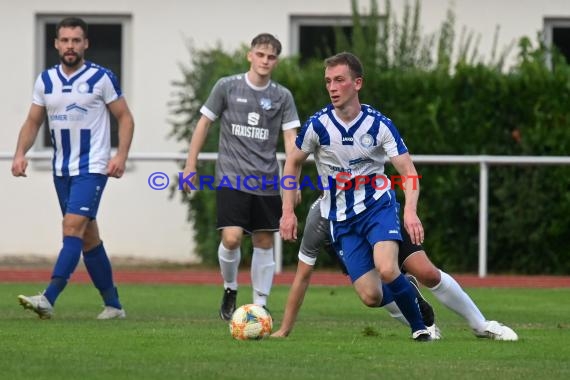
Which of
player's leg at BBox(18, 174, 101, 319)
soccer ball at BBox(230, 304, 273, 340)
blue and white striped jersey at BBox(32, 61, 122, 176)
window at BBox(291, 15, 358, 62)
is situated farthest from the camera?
window at BBox(291, 15, 358, 62)

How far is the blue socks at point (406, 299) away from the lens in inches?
360

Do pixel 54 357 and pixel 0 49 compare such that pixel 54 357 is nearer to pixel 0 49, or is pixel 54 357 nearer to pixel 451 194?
pixel 451 194

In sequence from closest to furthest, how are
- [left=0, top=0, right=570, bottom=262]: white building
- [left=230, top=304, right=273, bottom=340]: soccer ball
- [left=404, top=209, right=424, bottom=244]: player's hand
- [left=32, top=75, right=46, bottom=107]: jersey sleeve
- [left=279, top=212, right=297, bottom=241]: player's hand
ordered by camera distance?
[left=404, top=209, right=424, bottom=244]: player's hand
[left=279, top=212, right=297, bottom=241]: player's hand
[left=230, top=304, right=273, bottom=340]: soccer ball
[left=32, top=75, right=46, bottom=107]: jersey sleeve
[left=0, top=0, right=570, bottom=262]: white building

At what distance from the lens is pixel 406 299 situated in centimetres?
920

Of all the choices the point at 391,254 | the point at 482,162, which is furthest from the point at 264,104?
the point at 482,162

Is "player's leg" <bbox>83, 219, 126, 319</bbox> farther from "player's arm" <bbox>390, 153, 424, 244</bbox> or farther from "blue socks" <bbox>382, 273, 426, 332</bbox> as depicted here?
"player's arm" <bbox>390, 153, 424, 244</bbox>

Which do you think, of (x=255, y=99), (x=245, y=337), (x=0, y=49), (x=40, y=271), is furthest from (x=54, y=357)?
(x=0, y=49)

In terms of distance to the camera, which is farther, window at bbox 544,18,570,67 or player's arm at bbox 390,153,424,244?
window at bbox 544,18,570,67

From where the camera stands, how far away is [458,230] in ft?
59.3

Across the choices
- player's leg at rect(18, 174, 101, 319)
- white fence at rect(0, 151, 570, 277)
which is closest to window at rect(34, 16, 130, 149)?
white fence at rect(0, 151, 570, 277)

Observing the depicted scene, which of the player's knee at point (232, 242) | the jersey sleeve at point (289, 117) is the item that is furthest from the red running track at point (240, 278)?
the jersey sleeve at point (289, 117)

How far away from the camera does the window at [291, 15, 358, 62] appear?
21516 mm

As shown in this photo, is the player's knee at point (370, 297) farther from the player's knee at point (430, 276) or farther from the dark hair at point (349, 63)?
the dark hair at point (349, 63)

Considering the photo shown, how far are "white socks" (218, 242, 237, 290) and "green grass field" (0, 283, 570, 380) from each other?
318 millimetres
